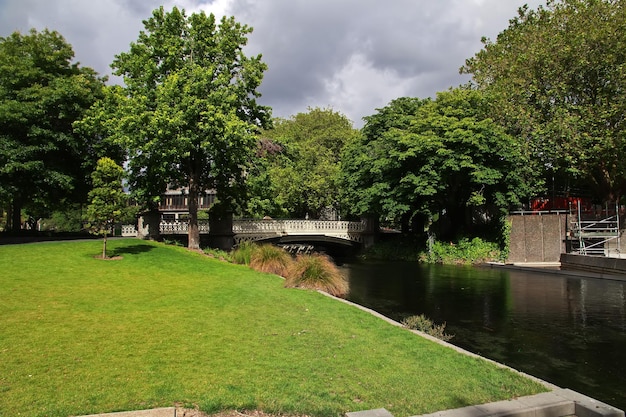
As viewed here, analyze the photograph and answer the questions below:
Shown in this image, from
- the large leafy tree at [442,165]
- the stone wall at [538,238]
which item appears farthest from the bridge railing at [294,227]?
the stone wall at [538,238]

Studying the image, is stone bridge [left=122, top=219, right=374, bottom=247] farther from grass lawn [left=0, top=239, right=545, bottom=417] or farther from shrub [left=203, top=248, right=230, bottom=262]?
grass lawn [left=0, top=239, right=545, bottom=417]

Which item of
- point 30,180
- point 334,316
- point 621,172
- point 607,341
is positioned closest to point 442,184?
point 621,172

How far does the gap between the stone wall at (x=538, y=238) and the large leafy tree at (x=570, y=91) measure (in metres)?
3.18

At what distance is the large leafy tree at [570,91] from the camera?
28.2 m

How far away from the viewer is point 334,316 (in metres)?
10.6

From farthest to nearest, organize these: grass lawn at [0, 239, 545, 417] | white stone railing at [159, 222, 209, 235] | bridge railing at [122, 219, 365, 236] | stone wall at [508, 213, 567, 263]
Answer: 1. stone wall at [508, 213, 567, 263]
2. bridge railing at [122, 219, 365, 236]
3. white stone railing at [159, 222, 209, 235]
4. grass lawn at [0, 239, 545, 417]

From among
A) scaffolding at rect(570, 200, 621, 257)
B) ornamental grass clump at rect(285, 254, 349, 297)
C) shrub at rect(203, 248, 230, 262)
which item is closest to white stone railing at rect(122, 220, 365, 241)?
shrub at rect(203, 248, 230, 262)

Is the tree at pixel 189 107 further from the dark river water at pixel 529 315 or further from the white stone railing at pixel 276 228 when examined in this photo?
the dark river water at pixel 529 315

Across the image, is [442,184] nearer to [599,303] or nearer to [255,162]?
[255,162]

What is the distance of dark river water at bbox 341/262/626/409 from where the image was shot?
8.91 metres

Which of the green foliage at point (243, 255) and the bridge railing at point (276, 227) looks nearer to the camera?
the green foliage at point (243, 255)

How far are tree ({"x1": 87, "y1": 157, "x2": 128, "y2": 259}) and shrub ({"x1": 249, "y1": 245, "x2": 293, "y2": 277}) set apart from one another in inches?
248

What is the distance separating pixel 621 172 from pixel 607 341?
927 inches

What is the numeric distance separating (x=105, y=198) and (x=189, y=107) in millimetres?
6087
